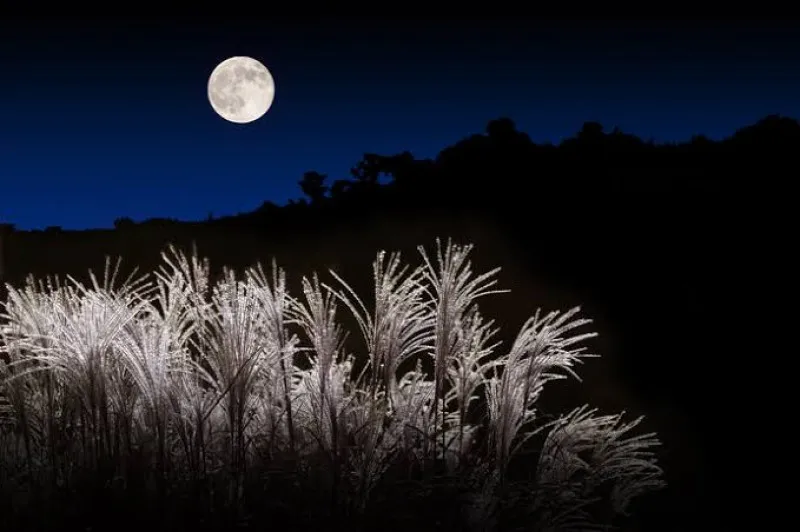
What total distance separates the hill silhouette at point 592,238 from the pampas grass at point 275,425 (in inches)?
95.8

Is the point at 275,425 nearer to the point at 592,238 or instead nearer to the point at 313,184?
the point at 592,238

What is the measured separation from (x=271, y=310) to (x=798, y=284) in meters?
5.42

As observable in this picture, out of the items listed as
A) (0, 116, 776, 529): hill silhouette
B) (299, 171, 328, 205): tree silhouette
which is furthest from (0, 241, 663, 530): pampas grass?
(299, 171, 328, 205): tree silhouette

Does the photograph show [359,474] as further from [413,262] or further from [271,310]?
Result: [413,262]

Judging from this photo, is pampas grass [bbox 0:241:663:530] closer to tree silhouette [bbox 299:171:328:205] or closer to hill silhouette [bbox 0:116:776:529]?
hill silhouette [bbox 0:116:776:529]

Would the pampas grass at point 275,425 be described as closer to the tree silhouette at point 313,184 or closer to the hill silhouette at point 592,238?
the hill silhouette at point 592,238

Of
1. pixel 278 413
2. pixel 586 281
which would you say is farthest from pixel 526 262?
pixel 278 413

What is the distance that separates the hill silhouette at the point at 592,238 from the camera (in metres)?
6.54

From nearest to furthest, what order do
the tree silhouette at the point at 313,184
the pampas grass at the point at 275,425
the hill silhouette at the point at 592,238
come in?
1. the pampas grass at the point at 275,425
2. the hill silhouette at the point at 592,238
3. the tree silhouette at the point at 313,184

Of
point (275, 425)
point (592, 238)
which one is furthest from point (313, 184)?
point (275, 425)

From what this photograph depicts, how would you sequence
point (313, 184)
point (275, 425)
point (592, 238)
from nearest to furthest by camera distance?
point (275, 425)
point (592, 238)
point (313, 184)

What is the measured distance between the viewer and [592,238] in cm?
779

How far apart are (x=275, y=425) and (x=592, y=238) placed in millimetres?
5212

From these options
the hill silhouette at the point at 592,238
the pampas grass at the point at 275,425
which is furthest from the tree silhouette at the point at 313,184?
the pampas grass at the point at 275,425
